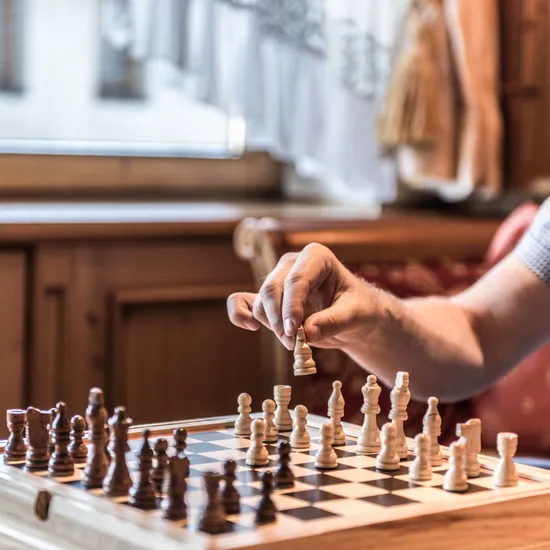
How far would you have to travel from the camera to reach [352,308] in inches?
66.3

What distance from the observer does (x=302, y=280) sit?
157cm

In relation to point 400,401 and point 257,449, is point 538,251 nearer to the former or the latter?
point 400,401

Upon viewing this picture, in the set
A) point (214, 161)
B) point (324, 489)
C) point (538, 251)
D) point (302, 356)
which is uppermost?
point (214, 161)

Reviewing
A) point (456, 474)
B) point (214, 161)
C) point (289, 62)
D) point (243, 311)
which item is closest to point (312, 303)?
point (243, 311)

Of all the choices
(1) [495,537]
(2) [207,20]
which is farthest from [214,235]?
(1) [495,537]

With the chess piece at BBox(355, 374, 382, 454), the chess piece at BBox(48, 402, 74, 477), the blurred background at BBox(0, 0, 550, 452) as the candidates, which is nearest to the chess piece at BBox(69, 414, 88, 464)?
the chess piece at BBox(48, 402, 74, 477)

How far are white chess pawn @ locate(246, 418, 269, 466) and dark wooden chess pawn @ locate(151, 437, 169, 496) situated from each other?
0.15 m

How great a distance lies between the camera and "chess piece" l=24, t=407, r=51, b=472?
1361mm

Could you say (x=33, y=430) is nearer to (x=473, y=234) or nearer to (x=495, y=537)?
(x=495, y=537)

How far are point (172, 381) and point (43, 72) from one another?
39.7 inches

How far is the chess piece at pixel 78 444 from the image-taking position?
1.41 meters

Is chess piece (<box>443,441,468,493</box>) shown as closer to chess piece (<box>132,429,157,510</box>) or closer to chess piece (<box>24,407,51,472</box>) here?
chess piece (<box>132,429,157,510</box>)

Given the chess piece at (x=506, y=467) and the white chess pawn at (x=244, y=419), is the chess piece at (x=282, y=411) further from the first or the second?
the chess piece at (x=506, y=467)

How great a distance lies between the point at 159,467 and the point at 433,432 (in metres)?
0.38
